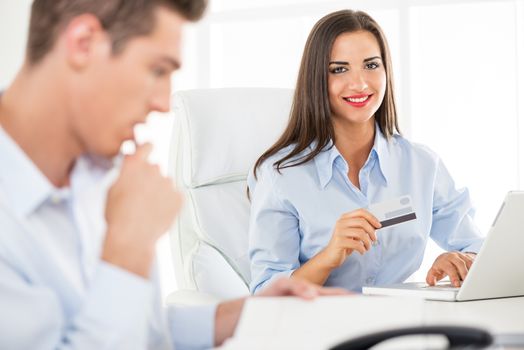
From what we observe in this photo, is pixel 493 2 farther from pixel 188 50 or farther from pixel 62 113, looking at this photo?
pixel 62 113

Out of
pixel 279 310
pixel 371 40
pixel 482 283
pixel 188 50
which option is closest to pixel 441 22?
pixel 188 50

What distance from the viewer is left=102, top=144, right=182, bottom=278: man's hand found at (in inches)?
35.5

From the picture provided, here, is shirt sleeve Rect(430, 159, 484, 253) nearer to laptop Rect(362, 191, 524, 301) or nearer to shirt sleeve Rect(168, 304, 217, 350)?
laptop Rect(362, 191, 524, 301)

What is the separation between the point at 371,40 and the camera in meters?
2.09

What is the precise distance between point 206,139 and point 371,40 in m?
0.53

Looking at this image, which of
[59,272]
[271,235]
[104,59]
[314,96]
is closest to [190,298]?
[271,235]

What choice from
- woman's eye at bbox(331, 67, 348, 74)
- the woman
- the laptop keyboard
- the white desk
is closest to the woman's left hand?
the laptop keyboard

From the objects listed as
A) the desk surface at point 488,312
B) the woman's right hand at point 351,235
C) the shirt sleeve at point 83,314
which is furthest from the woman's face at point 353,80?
the shirt sleeve at point 83,314

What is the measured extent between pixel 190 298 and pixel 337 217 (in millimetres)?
433

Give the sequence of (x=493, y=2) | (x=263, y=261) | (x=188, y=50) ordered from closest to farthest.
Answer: (x=263, y=261), (x=493, y=2), (x=188, y=50)

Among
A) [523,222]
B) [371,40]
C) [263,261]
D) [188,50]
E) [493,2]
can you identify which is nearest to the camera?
[523,222]

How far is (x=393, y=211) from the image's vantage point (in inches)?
62.2

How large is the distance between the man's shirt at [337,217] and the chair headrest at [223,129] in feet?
0.30

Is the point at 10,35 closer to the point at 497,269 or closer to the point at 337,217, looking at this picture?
the point at 337,217
